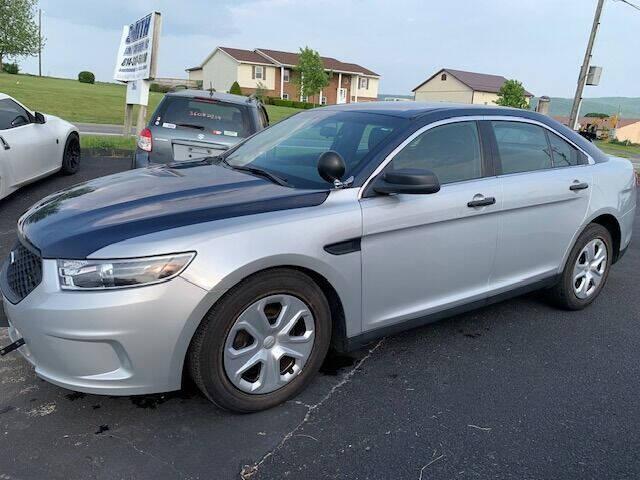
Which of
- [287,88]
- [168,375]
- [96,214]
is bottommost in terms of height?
[168,375]

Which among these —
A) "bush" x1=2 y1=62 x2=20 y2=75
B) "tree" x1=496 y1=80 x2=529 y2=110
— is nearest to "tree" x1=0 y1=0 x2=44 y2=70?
"bush" x1=2 y1=62 x2=20 y2=75

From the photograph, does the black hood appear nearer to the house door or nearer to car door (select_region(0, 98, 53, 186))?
car door (select_region(0, 98, 53, 186))

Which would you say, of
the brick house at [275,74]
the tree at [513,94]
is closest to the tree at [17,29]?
the brick house at [275,74]

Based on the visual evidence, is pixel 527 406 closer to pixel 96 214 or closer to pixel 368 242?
pixel 368 242

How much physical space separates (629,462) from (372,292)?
1.50 meters

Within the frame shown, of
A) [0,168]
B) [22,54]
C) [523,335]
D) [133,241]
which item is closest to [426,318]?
[523,335]

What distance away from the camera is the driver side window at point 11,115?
7.05m

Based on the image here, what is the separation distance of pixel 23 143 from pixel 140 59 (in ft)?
17.3

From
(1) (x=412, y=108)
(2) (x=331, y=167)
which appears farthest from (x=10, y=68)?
(2) (x=331, y=167)

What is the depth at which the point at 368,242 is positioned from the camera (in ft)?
9.98

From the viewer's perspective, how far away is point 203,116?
22.3 feet

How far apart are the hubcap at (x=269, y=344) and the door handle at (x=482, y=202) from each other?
1297 millimetres

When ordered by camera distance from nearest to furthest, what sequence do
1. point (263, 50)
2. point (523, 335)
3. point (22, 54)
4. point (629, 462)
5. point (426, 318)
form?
point (629, 462)
point (426, 318)
point (523, 335)
point (22, 54)
point (263, 50)

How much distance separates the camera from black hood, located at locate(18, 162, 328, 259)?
2572 mm
